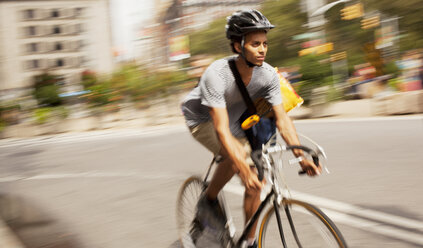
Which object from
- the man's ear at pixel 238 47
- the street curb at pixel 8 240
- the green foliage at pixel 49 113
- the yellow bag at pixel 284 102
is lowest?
the green foliage at pixel 49 113

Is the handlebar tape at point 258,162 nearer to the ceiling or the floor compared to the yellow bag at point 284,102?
nearer to the floor

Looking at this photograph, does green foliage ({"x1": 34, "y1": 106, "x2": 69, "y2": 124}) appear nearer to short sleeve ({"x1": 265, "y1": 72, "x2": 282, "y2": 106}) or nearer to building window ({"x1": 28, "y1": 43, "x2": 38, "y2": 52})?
short sleeve ({"x1": 265, "y1": 72, "x2": 282, "y2": 106})

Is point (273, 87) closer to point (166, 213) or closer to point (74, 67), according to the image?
point (166, 213)

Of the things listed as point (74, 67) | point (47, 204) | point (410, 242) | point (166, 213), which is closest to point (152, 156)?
point (47, 204)

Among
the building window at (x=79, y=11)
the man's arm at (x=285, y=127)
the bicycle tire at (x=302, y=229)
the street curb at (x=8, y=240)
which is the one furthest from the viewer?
the building window at (x=79, y=11)

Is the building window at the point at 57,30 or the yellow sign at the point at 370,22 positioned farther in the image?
the building window at the point at 57,30

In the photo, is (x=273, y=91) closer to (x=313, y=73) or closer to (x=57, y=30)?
(x=313, y=73)

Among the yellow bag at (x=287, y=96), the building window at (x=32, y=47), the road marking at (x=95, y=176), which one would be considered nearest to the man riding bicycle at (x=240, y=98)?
the yellow bag at (x=287, y=96)

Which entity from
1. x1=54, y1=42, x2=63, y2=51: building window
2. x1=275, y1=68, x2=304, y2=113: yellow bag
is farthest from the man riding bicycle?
x1=54, y1=42, x2=63, y2=51: building window

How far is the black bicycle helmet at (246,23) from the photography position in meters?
2.67

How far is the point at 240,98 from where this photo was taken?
3.01 meters

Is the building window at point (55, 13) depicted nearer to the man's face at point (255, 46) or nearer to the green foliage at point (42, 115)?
the green foliage at point (42, 115)

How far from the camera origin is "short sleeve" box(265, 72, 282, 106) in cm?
293

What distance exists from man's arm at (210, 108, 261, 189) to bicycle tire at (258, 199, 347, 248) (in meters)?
0.21
